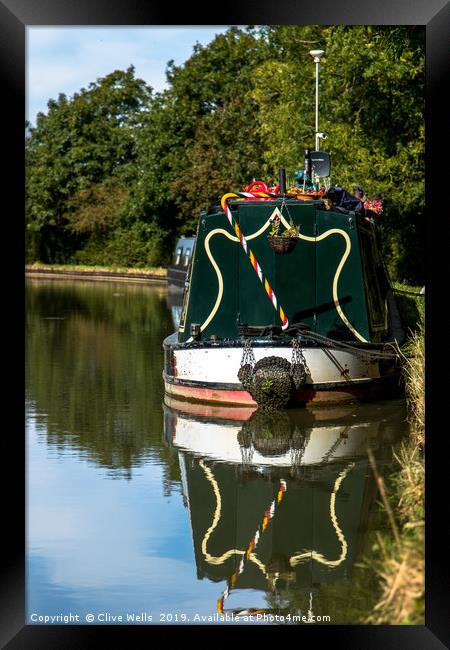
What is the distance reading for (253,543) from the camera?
9828 mm

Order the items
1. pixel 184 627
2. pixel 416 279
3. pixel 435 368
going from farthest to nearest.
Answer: pixel 416 279 → pixel 435 368 → pixel 184 627

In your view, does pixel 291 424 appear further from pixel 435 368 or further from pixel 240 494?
pixel 435 368

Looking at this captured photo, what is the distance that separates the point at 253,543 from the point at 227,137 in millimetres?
39891

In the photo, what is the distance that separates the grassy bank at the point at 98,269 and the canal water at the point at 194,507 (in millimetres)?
35815

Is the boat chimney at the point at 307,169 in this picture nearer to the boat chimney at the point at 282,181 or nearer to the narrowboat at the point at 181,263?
the boat chimney at the point at 282,181

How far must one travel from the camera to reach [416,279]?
31.0 m

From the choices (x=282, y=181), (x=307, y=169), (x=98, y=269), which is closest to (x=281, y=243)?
(x=282, y=181)

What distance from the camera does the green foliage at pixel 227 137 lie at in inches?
1033

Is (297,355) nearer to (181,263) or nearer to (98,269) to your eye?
(181,263)

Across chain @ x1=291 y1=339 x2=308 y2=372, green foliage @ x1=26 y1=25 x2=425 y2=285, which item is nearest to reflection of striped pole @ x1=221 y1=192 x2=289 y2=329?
chain @ x1=291 y1=339 x2=308 y2=372

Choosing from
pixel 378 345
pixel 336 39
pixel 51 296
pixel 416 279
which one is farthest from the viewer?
pixel 51 296

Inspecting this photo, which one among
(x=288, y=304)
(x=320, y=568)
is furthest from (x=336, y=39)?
(x=320, y=568)

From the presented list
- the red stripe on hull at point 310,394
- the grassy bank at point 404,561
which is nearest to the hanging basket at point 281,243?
the red stripe on hull at point 310,394

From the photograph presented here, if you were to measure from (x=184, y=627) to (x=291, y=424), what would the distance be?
868 centimetres
